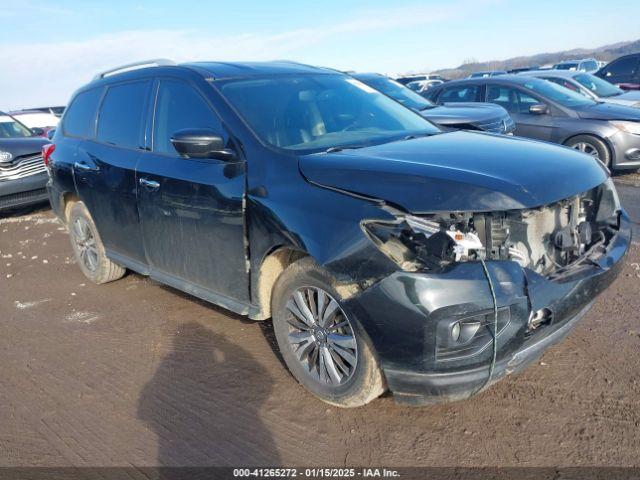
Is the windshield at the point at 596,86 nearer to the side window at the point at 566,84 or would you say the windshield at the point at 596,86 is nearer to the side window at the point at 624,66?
the side window at the point at 566,84

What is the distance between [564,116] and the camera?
8586 mm

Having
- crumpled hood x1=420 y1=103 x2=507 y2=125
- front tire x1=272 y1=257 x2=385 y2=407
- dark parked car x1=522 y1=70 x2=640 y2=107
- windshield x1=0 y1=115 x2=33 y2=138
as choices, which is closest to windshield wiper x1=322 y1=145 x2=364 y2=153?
front tire x1=272 y1=257 x2=385 y2=407

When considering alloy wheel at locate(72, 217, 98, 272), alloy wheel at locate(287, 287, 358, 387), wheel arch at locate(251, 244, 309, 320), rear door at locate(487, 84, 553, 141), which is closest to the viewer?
alloy wheel at locate(287, 287, 358, 387)

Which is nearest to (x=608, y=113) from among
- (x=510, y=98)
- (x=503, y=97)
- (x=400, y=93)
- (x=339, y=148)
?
(x=510, y=98)

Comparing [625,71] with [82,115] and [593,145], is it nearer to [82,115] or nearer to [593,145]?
[593,145]

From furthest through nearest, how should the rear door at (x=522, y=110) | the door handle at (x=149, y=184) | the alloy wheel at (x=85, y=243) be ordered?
1. the rear door at (x=522, y=110)
2. the alloy wheel at (x=85, y=243)
3. the door handle at (x=149, y=184)

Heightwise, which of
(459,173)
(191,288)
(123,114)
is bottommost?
(191,288)

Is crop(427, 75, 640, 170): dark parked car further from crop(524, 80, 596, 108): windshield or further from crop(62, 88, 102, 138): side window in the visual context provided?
crop(62, 88, 102, 138): side window

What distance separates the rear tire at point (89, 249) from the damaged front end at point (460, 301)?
335 cm

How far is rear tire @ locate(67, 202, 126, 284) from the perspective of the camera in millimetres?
5129

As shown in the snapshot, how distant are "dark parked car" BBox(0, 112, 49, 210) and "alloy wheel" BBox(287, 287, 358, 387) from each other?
23.3 feet

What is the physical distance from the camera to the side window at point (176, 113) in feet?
12.0

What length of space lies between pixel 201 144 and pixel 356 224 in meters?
1.18

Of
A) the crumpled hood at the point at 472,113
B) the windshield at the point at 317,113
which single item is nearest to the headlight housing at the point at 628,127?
the crumpled hood at the point at 472,113
